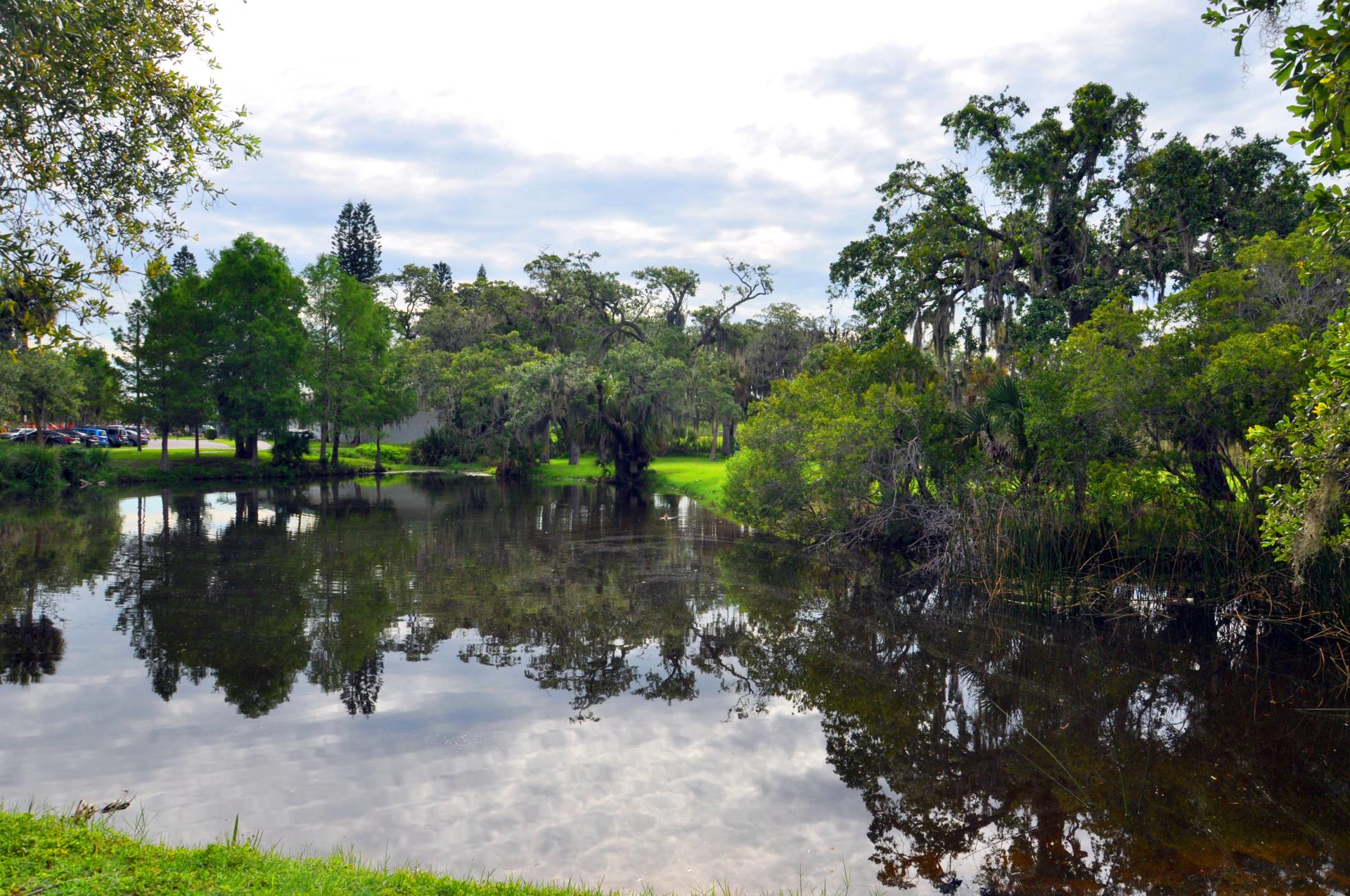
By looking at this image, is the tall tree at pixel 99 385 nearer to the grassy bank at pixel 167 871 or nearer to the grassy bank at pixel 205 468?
the grassy bank at pixel 205 468

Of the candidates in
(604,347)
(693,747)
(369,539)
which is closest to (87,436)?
(604,347)

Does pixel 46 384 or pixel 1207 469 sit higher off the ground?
pixel 46 384

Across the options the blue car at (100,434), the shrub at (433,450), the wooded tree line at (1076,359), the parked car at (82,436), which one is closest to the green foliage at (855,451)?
the wooded tree line at (1076,359)

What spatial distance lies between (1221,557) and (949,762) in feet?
22.7

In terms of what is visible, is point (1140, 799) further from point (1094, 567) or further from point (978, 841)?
point (1094, 567)

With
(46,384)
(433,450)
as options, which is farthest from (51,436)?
(433,450)

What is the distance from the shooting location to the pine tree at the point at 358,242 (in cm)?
7169

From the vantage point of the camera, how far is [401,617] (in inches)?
515

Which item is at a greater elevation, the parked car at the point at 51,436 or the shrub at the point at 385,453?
the parked car at the point at 51,436

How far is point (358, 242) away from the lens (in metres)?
72.3

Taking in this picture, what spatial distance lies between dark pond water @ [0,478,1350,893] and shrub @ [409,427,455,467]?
36588mm

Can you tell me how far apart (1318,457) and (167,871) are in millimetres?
8786

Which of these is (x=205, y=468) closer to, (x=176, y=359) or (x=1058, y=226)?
(x=176, y=359)

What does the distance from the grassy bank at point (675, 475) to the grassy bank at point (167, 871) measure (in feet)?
74.1
